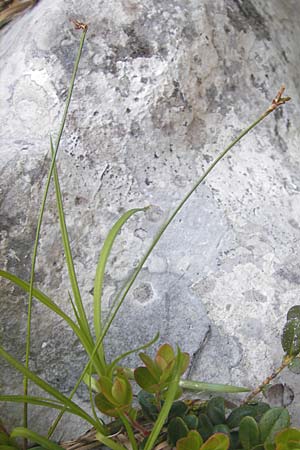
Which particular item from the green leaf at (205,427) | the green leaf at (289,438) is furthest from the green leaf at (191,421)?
the green leaf at (289,438)

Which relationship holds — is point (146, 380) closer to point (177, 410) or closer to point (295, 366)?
point (177, 410)

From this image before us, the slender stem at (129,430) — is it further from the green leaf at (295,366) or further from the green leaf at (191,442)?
the green leaf at (295,366)

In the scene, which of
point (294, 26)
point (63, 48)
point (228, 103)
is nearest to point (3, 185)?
point (63, 48)

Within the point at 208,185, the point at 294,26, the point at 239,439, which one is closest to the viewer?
the point at 239,439

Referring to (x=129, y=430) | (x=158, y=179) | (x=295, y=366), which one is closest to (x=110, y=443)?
(x=129, y=430)

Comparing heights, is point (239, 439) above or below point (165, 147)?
below

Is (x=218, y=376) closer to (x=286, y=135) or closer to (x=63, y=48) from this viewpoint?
(x=286, y=135)
